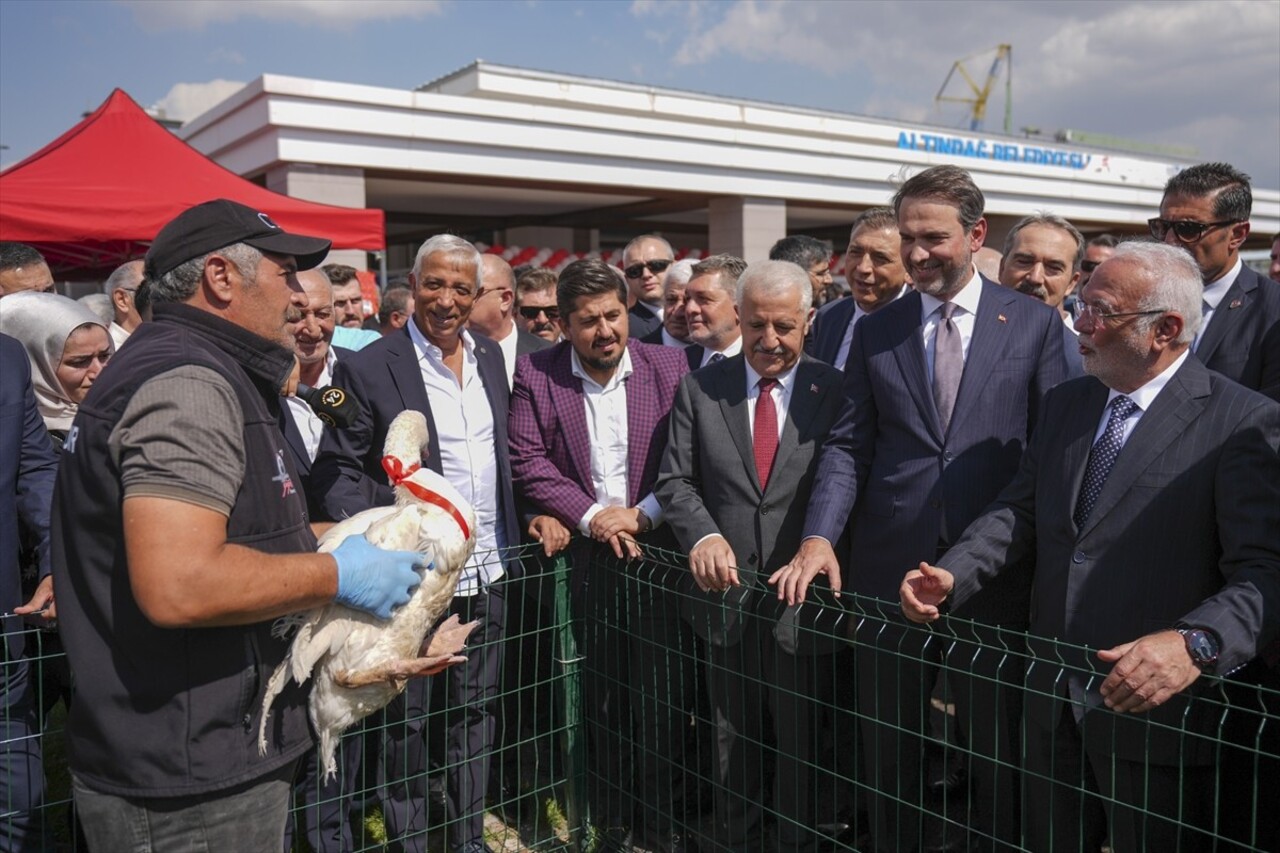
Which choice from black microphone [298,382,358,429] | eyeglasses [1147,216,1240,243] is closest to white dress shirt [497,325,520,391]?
black microphone [298,382,358,429]

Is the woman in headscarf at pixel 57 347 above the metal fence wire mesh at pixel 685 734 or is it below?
above

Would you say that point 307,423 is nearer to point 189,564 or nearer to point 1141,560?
point 189,564

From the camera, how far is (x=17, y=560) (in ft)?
10.4

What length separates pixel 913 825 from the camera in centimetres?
367

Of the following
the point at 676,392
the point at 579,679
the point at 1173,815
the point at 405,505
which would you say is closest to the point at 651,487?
the point at 676,392

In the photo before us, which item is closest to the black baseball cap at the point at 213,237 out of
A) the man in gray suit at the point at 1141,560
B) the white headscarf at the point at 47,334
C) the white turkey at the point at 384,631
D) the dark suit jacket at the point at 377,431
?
the white turkey at the point at 384,631

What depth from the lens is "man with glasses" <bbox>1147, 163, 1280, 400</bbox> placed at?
3236mm

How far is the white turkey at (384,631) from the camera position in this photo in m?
2.22

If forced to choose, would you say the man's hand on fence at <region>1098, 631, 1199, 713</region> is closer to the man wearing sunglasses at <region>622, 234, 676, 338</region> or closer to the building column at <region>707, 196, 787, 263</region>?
the man wearing sunglasses at <region>622, 234, 676, 338</region>

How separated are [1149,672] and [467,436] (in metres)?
2.56

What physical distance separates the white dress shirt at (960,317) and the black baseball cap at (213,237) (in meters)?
2.15

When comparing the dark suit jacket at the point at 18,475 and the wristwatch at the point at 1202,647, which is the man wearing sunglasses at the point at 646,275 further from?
the wristwatch at the point at 1202,647

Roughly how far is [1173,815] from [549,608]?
2.21m

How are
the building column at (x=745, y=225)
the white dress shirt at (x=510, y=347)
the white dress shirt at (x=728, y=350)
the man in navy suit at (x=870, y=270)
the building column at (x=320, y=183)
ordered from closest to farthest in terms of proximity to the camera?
1. the white dress shirt at (x=728, y=350)
2. the man in navy suit at (x=870, y=270)
3. the white dress shirt at (x=510, y=347)
4. the building column at (x=320, y=183)
5. the building column at (x=745, y=225)
